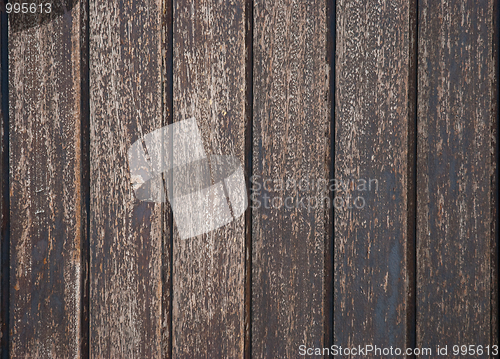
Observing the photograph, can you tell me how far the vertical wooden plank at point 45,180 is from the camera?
1.90 ft

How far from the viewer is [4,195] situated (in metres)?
0.58

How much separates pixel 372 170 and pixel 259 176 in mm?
203

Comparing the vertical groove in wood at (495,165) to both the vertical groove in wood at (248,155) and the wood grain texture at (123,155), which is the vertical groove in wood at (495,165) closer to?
the vertical groove in wood at (248,155)

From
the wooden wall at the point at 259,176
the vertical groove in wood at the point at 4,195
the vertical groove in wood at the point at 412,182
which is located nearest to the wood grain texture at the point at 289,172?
the wooden wall at the point at 259,176

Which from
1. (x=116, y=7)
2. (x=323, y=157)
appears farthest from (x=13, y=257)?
(x=323, y=157)

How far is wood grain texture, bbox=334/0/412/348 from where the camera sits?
570mm

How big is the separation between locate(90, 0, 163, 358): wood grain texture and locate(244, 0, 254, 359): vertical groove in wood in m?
0.16

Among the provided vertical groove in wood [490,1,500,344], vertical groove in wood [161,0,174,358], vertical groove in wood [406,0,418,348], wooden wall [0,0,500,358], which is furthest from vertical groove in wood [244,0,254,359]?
vertical groove in wood [490,1,500,344]

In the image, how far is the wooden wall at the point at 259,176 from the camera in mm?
570

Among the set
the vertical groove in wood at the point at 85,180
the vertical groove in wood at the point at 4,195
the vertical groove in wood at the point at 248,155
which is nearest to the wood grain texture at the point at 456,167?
the vertical groove in wood at the point at 248,155

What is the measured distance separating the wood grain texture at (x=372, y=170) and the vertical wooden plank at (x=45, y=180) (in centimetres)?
48

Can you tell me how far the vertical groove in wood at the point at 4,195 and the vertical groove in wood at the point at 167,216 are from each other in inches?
11.2

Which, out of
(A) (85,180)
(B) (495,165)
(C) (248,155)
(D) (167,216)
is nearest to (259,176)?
(C) (248,155)

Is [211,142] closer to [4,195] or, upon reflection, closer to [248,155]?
[248,155]
